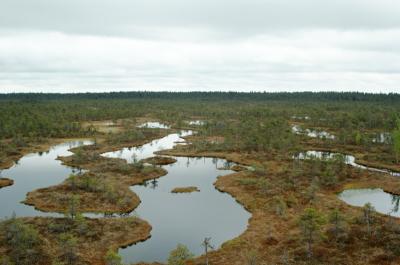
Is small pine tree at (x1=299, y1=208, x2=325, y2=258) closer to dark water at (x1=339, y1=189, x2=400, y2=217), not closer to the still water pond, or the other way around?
the still water pond

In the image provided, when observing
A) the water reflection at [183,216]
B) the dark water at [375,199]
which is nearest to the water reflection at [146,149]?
the water reflection at [183,216]

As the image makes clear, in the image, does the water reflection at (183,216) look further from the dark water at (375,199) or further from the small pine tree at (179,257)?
the dark water at (375,199)

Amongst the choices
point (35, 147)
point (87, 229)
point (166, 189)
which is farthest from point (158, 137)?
point (87, 229)

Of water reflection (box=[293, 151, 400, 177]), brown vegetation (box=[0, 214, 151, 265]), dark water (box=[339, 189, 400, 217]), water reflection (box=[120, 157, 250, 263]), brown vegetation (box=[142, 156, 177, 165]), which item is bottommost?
water reflection (box=[120, 157, 250, 263])

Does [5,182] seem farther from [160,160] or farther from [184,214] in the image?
[184,214]

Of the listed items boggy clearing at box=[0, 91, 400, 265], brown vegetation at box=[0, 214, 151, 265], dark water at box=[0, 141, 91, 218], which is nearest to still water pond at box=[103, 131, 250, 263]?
boggy clearing at box=[0, 91, 400, 265]
